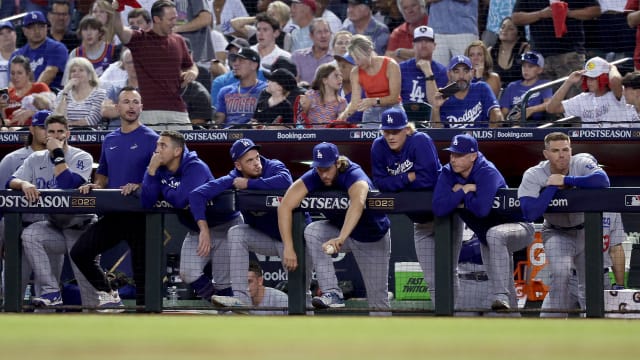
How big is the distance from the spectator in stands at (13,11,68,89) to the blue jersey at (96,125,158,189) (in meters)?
3.37

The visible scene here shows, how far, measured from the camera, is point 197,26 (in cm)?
1430

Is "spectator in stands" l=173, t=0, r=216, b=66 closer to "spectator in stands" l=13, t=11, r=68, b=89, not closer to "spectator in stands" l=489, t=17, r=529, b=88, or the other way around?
"spectator in stands" l=13, t=11, r=68, b=89

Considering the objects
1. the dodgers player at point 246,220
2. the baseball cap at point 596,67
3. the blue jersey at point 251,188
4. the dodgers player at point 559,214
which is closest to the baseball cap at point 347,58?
the baseball cap at point 596,67

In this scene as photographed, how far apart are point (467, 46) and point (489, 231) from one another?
395 cm

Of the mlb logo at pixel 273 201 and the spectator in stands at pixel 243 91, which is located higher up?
the spectator in stands at pixel 243 91

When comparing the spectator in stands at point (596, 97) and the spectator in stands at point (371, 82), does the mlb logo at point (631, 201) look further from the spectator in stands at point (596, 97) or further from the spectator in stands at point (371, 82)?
the spectator in stands at point (371, 82)

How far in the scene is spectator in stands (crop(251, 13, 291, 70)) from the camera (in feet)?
45.2

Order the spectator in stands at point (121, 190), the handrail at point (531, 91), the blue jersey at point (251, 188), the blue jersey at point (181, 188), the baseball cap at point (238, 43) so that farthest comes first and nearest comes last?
the baseball cap at point (238, 43)
the handrail at point (531, 91)
the spectator in stands at point (121, 190)
the blue jersey at point (181, 188)
the blue jersey at point (251, 188)

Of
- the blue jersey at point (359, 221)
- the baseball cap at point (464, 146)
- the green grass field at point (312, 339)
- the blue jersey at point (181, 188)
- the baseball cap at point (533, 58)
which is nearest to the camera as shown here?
the green grass field at point (312, 339)

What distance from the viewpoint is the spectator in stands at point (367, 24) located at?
13844 mm

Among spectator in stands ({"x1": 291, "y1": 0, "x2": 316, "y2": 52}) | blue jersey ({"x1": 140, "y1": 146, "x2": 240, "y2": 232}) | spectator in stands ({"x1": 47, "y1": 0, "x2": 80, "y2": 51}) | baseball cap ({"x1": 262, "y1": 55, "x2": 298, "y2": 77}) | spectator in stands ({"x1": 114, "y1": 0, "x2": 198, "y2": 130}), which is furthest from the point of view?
spectator in stands ({"x1": 47, "y1": 0, "x2": 80, "y2": 51})

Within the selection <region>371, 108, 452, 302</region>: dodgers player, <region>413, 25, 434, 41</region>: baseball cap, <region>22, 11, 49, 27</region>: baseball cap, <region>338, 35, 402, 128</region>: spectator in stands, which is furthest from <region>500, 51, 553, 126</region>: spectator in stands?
<region>22, 11, 49, 27</region>: baseball cap

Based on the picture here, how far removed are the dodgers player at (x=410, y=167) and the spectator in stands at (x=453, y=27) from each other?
124 inches

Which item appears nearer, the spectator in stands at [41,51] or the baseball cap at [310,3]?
the spectator in stands at [41,51]
